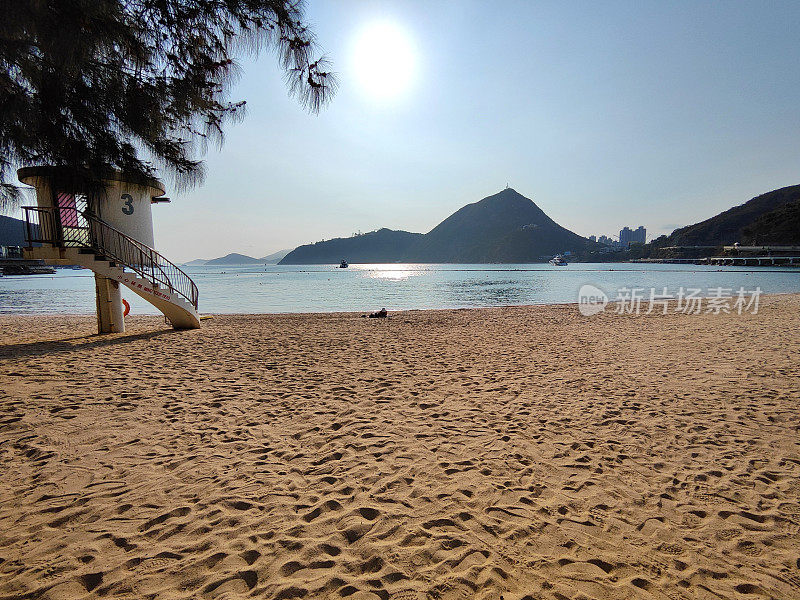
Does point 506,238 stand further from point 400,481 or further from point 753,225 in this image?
point 400,481

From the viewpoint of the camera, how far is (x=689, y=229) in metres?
143

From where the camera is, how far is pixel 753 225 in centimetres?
10631

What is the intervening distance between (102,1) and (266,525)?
15.9ft

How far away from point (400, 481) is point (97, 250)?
10.8m

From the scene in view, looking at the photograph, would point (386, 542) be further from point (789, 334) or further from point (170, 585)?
point (789, 334)

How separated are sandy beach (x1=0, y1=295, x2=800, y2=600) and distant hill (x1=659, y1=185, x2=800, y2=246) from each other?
13607cm

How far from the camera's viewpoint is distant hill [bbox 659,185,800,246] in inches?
3826

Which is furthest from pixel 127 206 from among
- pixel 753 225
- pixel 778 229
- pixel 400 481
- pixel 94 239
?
pixel 753 225

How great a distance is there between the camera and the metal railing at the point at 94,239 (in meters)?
8.69

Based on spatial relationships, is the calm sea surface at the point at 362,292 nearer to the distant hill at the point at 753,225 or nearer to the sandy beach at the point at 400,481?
the sandy beach at the point at 400,481

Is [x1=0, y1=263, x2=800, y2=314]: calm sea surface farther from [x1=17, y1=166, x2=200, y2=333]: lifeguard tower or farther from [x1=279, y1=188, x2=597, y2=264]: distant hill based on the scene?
[x1=279, y1=188, x2=597, y2=264]: distant hill

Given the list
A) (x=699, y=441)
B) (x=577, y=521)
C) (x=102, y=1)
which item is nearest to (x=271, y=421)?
(x=577, y=521)

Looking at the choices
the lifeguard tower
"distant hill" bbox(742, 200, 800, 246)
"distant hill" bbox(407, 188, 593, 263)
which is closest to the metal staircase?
the lifeguard tower

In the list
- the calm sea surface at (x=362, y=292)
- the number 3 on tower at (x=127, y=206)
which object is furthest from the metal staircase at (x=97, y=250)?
the calm sea surface at (x=362, y=292)
